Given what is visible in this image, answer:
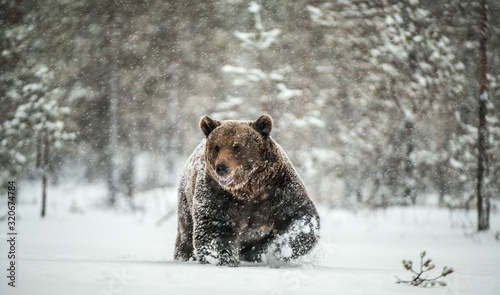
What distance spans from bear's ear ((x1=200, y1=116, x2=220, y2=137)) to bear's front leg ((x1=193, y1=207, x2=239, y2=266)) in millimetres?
837

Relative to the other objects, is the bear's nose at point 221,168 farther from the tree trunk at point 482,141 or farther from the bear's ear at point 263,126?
the tree trunk at point 482,141

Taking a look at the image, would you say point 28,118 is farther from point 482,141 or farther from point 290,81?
point 482,141

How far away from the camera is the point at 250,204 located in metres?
4.64

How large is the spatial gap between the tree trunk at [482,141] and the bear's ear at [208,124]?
6.02 metres

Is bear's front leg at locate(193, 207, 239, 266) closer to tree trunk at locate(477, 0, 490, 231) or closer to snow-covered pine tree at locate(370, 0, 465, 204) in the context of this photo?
tree trunk at locate(477, 0, 490, 231)

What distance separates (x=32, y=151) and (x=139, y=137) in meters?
5.24

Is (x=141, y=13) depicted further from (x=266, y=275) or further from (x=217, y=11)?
(x=266, y=275)

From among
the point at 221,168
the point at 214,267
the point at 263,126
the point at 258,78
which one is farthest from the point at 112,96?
the point at 214,267

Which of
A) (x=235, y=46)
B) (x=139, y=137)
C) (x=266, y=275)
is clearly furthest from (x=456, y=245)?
(x=139, y=137)

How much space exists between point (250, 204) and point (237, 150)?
1.90 feet

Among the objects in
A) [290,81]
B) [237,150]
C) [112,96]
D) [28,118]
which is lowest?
[112,96]

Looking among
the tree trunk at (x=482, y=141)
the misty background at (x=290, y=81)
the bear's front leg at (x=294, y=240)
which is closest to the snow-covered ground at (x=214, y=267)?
the bear's front leg at (x=294, y=240)

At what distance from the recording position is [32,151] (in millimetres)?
13500

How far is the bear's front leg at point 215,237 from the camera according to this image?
4438 millimetres
